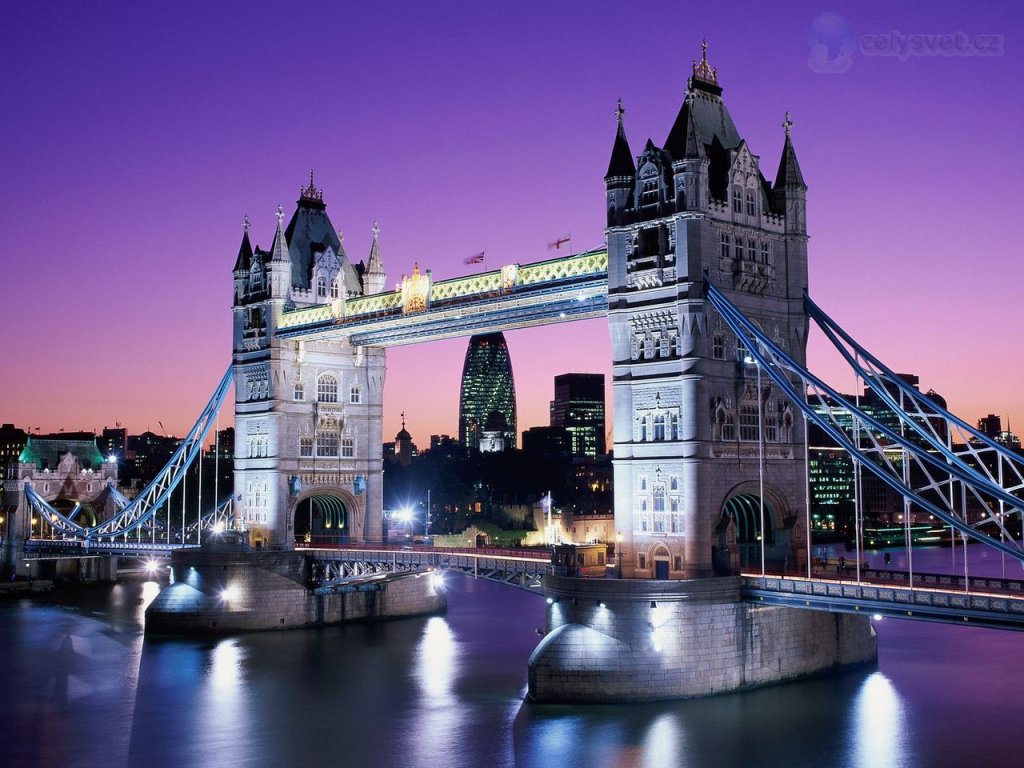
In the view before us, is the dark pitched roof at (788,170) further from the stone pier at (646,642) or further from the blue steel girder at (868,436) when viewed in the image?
the stone pier at (646,642)

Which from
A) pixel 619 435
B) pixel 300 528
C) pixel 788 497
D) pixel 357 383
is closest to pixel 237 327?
pixel 357 383

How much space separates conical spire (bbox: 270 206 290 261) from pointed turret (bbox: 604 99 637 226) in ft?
85.3

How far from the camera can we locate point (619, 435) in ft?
164

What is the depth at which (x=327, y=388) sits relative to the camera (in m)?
71.7

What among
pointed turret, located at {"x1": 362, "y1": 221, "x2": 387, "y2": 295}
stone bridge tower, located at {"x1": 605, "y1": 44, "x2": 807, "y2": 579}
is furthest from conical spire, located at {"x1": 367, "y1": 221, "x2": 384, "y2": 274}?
stone bridge tower, located at {"x1": 605, "y1": 44, "x2": 807, "y2": 579}

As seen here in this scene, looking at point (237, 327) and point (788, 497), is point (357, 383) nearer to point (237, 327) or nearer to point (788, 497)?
point (237, 327)

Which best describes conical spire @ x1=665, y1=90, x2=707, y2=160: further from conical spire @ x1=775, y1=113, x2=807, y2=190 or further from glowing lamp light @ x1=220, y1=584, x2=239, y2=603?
glowing lamp light @ x1=220, y1=584, x2=239, y2=603

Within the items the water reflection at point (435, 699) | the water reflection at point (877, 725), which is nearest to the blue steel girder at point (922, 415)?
the water reflection at point (877, 725)

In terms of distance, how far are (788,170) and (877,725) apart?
22524 millimetres

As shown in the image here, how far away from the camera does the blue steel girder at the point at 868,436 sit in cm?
3691

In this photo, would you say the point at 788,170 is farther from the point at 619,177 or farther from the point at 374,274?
the point at 374,274

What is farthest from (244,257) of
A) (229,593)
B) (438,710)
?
(438,710)

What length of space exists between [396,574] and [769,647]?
2585cm

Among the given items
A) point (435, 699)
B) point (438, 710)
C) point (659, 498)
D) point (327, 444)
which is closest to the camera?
point (438, 710)
